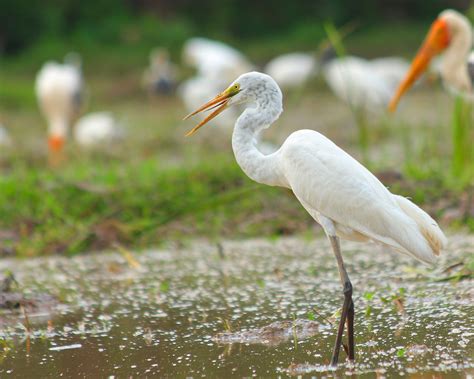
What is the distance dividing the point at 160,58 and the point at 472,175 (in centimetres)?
998

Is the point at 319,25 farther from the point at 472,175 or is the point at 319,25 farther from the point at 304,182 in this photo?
the point at 304,182

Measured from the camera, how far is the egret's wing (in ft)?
12.1

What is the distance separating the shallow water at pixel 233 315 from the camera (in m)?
3.58

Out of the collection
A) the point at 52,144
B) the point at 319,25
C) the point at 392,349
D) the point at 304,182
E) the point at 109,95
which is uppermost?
the point at 319,25

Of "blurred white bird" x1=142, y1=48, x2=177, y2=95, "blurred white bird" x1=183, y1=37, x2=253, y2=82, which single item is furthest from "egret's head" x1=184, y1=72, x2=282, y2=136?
"blurred white bird" x1=142, y1=48, x2=177, y2=95

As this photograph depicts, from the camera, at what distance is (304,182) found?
3.83 metres

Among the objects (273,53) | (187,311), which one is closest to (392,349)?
(187,311)

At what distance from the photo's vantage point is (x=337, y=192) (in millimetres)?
3766

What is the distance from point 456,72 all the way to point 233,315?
315 cm

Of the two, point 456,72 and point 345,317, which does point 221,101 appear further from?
point 456,72

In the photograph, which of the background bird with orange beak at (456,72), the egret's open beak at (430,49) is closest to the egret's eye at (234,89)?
the background bird with orange beak at (456,72)

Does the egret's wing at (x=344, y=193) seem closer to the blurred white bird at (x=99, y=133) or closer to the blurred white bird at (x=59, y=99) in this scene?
the blurred white bird at (x=99, y=133)

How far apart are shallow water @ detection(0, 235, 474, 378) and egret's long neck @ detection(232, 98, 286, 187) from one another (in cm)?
56

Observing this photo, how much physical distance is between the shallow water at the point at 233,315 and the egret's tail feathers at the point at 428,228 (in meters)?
0.33
